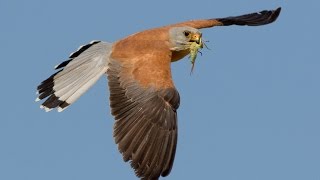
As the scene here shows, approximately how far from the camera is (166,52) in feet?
40.7

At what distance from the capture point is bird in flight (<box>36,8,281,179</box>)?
36.1ft

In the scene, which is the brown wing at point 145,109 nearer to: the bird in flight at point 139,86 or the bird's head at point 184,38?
the bird in flight at point 139,86

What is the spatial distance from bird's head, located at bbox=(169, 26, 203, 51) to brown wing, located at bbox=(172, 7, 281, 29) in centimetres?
81

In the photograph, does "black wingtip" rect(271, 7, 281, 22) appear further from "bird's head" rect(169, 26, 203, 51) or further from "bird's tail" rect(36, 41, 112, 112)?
"bird's tail" rect(36, 41, 112, 112)

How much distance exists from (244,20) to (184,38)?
2704mm

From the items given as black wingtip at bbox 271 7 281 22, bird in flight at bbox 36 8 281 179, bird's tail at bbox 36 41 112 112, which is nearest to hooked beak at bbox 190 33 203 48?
bird in flight at bbox 36 8 281 179

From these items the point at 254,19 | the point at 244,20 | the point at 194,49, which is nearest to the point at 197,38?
the point at 194,49

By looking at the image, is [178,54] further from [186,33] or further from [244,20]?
[244,20]

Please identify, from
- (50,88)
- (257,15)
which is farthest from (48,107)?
(257,15)

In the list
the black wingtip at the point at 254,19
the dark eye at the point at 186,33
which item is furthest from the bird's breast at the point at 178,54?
the black wingtip at the point at 254,19

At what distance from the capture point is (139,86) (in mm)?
11789

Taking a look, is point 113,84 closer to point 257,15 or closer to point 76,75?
point 76,75

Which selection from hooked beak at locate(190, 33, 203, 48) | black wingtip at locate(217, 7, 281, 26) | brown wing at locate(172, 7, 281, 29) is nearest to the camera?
hooked beak at locate(190, 33, 203, 48)

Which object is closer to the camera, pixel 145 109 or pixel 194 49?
pixel 145 109
